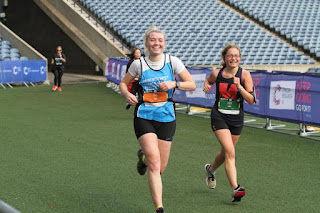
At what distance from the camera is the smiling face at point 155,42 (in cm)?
607

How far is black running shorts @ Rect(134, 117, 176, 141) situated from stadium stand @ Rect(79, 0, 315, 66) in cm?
2230

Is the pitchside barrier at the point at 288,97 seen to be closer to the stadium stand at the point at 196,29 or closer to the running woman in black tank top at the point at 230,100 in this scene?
the running woman in black tank top at the point at 230,100

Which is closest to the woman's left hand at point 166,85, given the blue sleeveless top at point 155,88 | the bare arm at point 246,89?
the blue sleeveless top at point 155,88

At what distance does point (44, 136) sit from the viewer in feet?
39.7

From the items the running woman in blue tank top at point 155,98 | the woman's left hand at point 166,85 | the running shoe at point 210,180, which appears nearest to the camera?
the woman's left hand at point 166,85

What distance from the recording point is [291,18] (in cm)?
3488

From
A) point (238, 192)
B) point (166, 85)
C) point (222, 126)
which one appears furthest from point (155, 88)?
point (238, 192)

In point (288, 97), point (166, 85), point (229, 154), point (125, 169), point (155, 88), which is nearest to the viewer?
point (166, 85)

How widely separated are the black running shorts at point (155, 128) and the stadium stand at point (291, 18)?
25877mm

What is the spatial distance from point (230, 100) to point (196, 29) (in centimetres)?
2584

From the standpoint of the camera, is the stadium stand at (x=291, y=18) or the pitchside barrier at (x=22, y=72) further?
the stadium stand at (x=291, y=18)

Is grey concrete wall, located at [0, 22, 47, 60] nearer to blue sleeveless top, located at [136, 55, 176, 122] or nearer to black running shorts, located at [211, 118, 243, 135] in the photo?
black running shorts, located at [211, 118, 243, 135]

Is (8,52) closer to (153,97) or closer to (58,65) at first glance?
(58,65)

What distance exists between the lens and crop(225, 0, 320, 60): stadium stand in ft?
105
